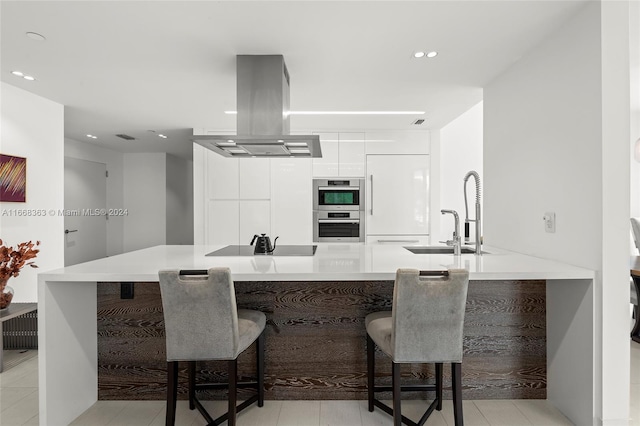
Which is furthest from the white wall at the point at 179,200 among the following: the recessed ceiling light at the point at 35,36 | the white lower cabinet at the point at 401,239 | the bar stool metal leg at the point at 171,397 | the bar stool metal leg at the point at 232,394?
the bar stool metal leg at the point at 232,394

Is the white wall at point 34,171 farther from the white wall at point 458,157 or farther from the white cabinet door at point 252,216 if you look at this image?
the white wall at point 458,157

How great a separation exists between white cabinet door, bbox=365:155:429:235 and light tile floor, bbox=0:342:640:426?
8.88 ft

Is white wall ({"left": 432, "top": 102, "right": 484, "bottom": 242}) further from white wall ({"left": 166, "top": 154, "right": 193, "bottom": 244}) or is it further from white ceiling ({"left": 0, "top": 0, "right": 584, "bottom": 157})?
white wall ({"left": 166, "top": 154, "right": 193, "bottom": 244})

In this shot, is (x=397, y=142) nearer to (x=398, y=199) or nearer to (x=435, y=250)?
(x=398, y=199)

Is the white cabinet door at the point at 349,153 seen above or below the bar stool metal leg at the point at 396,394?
above

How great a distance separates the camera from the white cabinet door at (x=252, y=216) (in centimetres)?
489

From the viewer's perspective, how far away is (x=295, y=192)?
4895 millimetres

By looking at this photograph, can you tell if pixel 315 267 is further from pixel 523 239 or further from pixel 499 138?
pixel 499 138

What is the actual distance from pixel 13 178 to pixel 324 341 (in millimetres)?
3184

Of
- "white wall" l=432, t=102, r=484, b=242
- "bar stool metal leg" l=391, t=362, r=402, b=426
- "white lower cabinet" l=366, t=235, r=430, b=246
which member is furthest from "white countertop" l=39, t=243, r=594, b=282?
"white wall" l=432, t=102, r=484, b=242

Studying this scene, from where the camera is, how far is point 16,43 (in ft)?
8.02

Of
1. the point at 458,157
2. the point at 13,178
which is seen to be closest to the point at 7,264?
the point at 13,178

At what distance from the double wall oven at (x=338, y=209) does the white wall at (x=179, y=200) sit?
3.88 meters

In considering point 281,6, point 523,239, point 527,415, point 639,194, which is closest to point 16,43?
point 281,6
